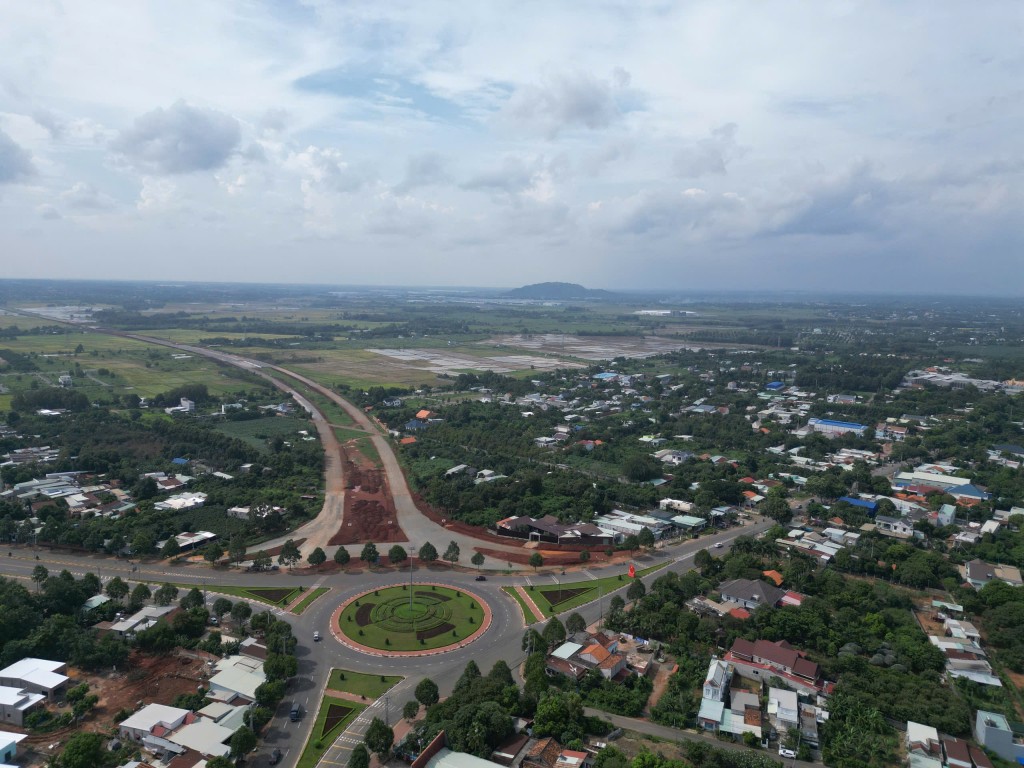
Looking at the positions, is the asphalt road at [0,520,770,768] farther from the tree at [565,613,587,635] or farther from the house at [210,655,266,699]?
the tree at [565,613,587,635]

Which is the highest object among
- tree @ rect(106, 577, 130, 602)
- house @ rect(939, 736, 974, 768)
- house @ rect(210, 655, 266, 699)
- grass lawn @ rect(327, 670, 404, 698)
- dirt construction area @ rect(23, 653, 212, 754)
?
tree @ rect(106, 577, 130, 602)

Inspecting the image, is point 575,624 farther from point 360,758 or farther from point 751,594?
point 360,758

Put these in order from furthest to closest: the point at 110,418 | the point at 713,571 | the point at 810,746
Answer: the point at 110,418, the point at 713,571, the point at 810,746

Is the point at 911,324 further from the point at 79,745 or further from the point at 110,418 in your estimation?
the point at 79,745

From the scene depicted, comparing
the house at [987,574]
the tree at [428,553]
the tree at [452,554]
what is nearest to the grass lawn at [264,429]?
the tree at [428,553]

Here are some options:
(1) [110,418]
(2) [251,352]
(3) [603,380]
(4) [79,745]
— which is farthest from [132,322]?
(4) [79,745]

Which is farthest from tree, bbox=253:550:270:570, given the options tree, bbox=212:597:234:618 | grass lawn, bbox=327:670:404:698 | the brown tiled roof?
the brown tiled roof
